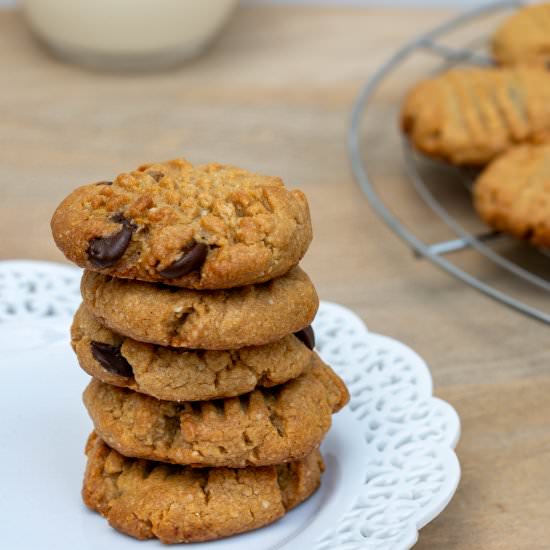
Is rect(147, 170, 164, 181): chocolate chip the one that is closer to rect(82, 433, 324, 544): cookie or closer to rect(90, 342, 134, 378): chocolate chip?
rect(90, 342, 134, 378): chocolate chip

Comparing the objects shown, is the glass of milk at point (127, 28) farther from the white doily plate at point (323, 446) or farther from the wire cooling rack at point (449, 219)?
the white doily plate at point (323, 446)

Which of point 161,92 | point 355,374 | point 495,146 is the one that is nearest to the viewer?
point 355,374

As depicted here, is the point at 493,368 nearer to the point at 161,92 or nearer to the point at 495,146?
→ the point at 495,146

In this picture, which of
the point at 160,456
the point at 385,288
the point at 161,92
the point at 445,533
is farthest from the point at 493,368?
the point at 161,92

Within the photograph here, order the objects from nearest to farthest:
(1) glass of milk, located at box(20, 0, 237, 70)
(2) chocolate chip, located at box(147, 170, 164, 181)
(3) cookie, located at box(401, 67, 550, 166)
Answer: (2) chocolate chip, located at box(147, 170, 164, 181) < (3) cookie, located at box(401, 67, 550, 166) < (1) glass of milk, located at box(20, 0, 237, 70)

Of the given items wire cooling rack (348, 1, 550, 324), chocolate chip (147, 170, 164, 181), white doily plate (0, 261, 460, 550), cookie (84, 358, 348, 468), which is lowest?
wire cooling rack (348, 1, 550, 324)

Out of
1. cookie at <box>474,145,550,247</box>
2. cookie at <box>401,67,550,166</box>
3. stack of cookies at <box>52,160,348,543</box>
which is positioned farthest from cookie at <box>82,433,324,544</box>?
cookie at <box>401,67,550,166</box>

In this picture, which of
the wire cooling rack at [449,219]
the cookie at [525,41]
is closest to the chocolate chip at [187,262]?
the wire cooling rack at [449,219]

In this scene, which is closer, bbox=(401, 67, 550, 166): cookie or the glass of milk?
bbox=(401, 67, 550, 166): cookie
